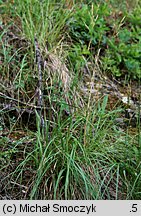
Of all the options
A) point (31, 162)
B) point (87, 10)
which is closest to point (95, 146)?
point (31, 162)

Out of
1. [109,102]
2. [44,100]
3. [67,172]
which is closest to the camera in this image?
[67,172]

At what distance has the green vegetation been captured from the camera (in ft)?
9.57

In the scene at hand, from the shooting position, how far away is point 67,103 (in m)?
3.51

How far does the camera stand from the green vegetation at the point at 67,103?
9.57 ft

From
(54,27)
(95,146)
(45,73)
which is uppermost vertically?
(54,27)

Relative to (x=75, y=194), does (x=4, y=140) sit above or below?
above

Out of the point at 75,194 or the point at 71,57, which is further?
the point at 71,57

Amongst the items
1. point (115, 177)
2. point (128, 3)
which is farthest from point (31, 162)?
point (128, 3)

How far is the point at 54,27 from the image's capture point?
4176 mm

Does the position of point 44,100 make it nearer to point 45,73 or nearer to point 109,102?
point 45,73

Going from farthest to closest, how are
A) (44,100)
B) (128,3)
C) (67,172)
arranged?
(128,3) < (44,100) < (67,172)

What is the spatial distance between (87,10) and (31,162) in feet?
6.33

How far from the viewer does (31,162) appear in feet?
9.98

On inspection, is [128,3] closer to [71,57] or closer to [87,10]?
[87,10]
